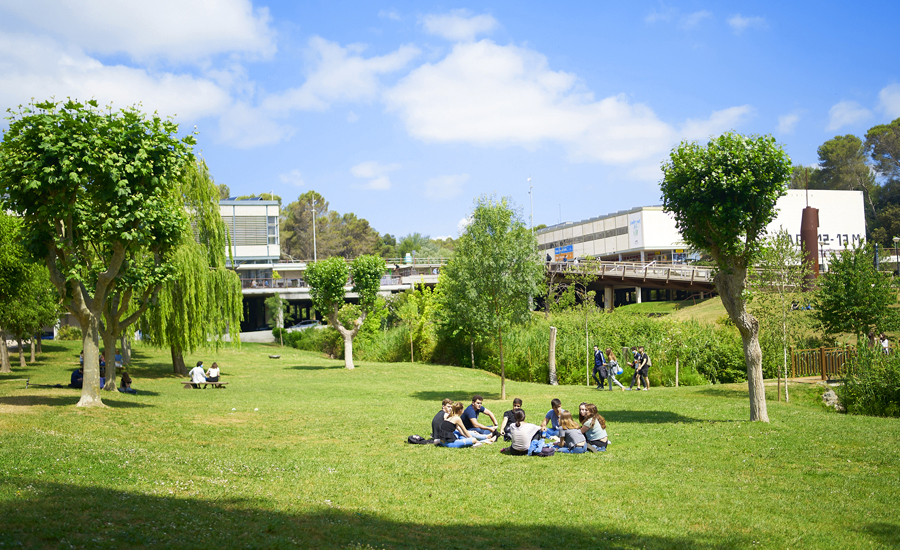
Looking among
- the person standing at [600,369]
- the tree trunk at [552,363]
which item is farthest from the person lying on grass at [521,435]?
the tree trunk at [552,363]

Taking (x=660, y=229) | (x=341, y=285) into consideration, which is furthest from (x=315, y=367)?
(x=660, y=229)

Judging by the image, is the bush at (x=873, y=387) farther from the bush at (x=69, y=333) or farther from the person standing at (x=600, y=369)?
the bush at (x=69, y=333)

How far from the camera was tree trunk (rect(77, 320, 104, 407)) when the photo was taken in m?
15.0

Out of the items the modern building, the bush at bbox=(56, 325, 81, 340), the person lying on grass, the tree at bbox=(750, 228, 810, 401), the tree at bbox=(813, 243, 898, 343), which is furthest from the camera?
the modern building

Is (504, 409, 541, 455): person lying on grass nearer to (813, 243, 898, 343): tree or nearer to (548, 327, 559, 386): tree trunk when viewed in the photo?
(548, 327, 559, 386): tree trunk

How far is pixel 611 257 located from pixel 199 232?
2345 inches

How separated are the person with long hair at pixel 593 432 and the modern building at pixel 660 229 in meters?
58.2

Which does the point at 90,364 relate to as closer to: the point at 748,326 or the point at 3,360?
the point at 748,326

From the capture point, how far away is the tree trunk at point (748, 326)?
14258 millimetres

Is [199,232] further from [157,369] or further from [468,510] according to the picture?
[468,510]

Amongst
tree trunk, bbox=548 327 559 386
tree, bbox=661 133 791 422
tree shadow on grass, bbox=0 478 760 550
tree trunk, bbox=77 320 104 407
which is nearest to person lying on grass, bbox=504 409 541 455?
tree shadow on grass, bbox=0 478 760 550

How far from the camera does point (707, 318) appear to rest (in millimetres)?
43156

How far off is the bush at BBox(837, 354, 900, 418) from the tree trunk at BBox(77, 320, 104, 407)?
19683mm

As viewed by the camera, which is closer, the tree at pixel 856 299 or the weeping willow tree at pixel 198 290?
the weeping willow tree at pixel 198 290
